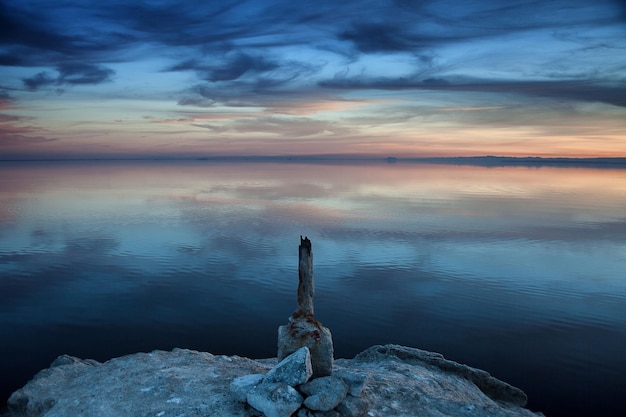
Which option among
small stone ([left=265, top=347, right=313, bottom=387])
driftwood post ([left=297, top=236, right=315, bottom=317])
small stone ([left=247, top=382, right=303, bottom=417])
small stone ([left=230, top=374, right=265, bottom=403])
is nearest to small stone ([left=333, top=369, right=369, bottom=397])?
small stone ([left=265, top=347, right=313, bottom=387])

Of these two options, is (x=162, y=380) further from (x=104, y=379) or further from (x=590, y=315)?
(x=590, y=315)

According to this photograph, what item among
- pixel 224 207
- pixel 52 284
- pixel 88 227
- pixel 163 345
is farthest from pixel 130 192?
pixel 163 345

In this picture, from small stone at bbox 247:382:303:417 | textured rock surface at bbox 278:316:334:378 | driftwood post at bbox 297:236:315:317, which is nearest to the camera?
small stone at bbox 247:382:303:417

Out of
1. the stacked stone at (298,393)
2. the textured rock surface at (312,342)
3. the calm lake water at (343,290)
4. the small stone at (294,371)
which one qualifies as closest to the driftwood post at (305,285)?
the textured rock surface at (312,342)

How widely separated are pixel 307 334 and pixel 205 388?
2.80 metres

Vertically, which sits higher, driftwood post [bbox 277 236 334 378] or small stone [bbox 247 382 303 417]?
driftwood post [bbox 277 236 334 378]

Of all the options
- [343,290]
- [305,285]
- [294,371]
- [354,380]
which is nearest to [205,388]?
[294,371]

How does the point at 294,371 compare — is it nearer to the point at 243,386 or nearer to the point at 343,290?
the point at 243,386

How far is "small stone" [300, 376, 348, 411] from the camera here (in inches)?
388

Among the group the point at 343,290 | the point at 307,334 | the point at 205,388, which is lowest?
the point at 343,290

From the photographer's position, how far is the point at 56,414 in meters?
10.8

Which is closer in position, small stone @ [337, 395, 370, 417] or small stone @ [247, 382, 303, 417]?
small stone @ [247, 382, 303, 417]

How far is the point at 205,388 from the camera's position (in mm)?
11195

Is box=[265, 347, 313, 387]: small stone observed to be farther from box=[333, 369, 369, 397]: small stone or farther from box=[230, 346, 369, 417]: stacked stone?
box=[333, 369, 369, 397]: small stone
